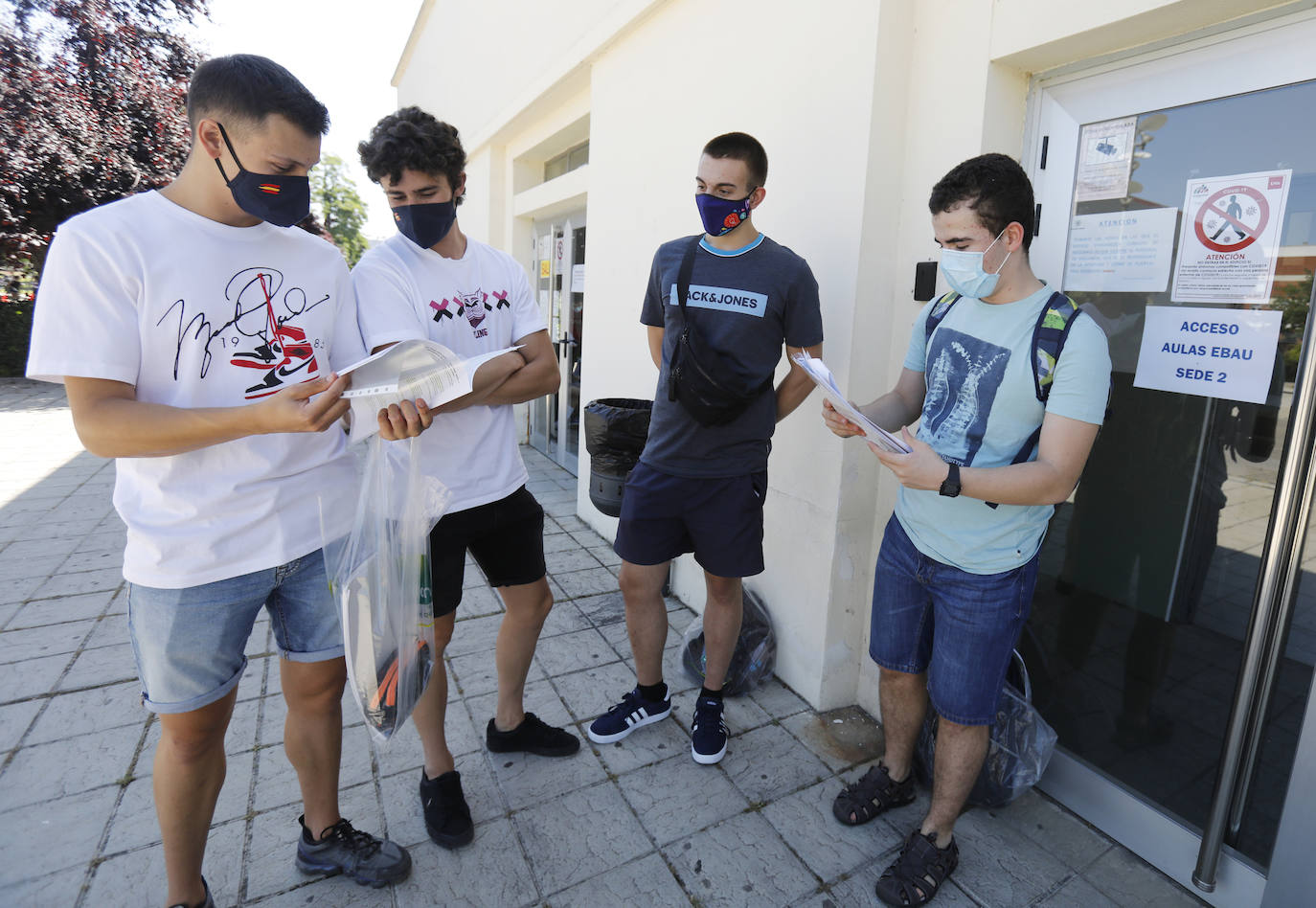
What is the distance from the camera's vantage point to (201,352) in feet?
4.69

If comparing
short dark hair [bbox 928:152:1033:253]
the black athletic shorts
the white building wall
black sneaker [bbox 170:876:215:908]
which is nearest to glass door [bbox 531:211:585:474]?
the white building wall

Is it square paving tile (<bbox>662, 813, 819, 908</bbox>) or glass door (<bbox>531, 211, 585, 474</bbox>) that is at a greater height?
glass door (<bbox>531, 211, 585, 474</bbox>)

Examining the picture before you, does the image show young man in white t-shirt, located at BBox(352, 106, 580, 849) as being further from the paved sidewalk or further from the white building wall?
the white building wall

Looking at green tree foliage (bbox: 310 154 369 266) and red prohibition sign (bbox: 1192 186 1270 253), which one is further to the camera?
green tree foliage (bbox: 310 154 369 266)

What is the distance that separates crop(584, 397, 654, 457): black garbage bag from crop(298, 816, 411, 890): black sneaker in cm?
175

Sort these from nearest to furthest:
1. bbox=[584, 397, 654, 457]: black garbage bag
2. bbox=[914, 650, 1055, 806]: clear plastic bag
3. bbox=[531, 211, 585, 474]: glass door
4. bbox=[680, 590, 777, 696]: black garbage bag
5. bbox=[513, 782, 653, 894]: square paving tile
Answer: bbox=[513, 782, 653, 894]: square paving tile → bbox=[914, 650, 1055, 806]: clear plastic bag → bbox=[680, 590, 777, 696]: black garbage bag → bbox=[584, 397, 654, 457]: black garbage bag → bbox=[531, 211, 585, 474]: glass door

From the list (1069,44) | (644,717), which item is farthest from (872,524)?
(1069,44)

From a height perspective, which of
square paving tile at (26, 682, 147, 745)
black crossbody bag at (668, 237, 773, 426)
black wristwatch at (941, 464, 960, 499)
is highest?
black crossbody bag at (668, 237, 773, 426)

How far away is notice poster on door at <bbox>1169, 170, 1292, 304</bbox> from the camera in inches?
69.7

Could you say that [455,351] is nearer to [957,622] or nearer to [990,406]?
[990,406]

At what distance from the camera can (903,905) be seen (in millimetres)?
1901

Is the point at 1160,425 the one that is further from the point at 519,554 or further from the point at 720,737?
the point at 519,554

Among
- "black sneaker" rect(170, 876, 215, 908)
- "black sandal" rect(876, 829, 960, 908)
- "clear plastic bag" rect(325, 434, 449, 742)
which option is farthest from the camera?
"black sandal" rect(876, 829, 960, 908)

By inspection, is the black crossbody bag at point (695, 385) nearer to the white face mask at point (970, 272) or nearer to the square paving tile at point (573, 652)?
the white face mask at point (970, 272)
